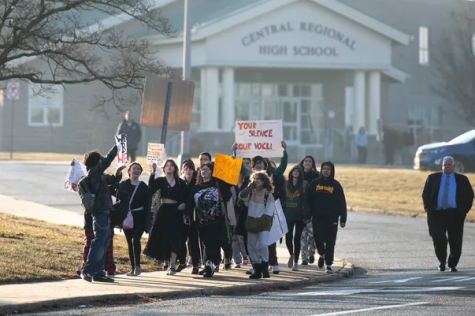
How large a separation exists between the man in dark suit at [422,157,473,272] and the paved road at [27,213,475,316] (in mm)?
518

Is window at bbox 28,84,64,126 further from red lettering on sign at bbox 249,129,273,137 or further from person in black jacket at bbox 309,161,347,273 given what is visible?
person in black jacket at bbox 309,161,347,273

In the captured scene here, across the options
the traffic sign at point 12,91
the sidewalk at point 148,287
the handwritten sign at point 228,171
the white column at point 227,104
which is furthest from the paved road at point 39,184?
the white column at point 227,104

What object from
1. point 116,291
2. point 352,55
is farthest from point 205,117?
point 116,291

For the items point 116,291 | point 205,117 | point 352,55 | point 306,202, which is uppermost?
point 352,55

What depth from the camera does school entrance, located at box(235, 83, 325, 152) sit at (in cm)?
5019

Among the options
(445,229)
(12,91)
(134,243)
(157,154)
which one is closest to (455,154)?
(12,91)

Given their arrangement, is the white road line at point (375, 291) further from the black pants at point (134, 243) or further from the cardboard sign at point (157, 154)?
the cardboard sign at point (157, 154)

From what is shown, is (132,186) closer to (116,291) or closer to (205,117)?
(116,291)

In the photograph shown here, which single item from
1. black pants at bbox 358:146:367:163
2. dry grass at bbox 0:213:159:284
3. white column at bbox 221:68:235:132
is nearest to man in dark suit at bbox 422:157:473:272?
dry grass at bbox 0:213:159:284

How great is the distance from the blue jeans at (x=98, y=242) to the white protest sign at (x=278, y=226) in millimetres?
2572

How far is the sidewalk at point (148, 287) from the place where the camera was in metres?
12.1

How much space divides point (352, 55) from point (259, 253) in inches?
1298

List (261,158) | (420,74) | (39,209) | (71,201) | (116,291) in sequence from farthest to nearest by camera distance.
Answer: (420,74) → (71,201) → (39,209) → (261,158) → (116,291)

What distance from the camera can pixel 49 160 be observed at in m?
39.0
